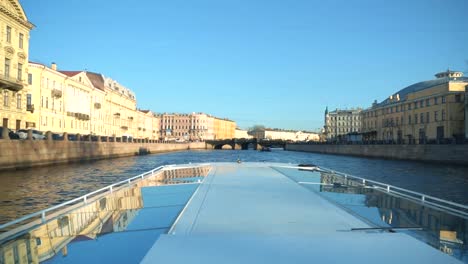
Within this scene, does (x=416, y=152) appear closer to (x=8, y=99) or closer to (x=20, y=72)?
(x=20, y=72)

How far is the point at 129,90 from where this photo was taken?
89812 millimetres

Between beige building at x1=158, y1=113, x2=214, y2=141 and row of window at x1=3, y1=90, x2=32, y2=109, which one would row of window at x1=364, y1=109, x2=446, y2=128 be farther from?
beige building at x1=158, y1=113, x2=214, y2=141

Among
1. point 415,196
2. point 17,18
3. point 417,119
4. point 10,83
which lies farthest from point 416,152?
point 17,18

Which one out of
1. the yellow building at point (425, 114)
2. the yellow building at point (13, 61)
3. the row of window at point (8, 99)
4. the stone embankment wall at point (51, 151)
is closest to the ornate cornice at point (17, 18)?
the yellow building at point (13, 61)

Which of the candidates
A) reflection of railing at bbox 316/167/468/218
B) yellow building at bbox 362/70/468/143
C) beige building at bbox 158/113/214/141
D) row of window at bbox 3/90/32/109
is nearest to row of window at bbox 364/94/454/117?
yellow building at bbox 362/70/468/143

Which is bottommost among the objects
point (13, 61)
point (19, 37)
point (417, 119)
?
point (417, 119)

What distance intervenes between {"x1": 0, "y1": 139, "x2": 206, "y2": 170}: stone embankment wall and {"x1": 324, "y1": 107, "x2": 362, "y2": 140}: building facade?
318 feet

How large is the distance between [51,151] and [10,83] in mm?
7540

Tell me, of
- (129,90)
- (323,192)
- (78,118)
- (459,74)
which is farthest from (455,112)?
(129,90)

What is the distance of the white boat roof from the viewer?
109 inches

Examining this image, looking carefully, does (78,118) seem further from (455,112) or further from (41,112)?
(455,112)

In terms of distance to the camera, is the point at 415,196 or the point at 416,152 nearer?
the point at 415,196

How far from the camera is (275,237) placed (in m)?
3.36

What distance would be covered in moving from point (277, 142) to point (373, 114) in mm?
37357
